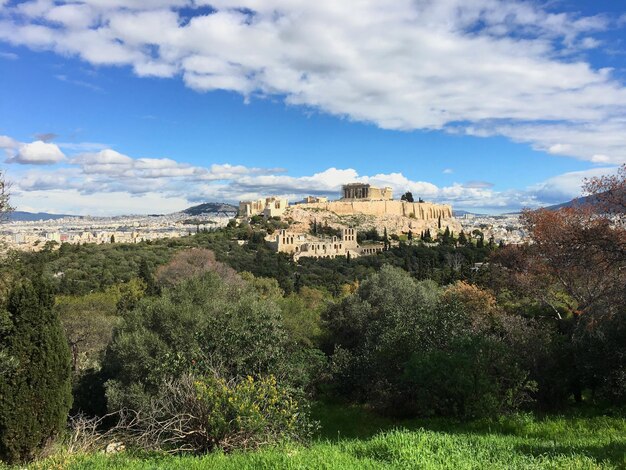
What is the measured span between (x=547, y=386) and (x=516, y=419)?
2.13 metres

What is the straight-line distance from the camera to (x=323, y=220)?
89.6 meters

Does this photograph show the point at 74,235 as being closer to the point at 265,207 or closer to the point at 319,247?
the point at 265,207

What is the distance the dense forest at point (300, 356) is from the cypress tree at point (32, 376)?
20mm

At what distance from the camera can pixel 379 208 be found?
100812 mm

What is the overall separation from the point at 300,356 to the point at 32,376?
22.1 ft

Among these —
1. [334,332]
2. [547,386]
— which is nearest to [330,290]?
[334,332]

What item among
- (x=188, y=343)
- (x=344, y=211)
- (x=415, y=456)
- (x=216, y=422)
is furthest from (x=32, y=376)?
(x=344, y=211)

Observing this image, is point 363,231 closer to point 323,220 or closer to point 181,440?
point 323,220

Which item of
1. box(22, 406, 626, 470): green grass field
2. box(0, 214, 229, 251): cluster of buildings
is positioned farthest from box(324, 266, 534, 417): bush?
box(0, 214, 229, 251): cluster of buildings

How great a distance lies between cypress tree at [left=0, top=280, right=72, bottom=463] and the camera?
316 inches

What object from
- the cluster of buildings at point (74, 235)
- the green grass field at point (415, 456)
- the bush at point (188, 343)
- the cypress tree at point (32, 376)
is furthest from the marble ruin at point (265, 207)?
the green grass field at point (415, 456)

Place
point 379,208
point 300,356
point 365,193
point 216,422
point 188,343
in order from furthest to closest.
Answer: point 365,193 < point 379,208 < point 300,356 < point 188,343 < point 216,422

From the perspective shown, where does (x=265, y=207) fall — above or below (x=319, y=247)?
above

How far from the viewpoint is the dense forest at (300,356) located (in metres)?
6.76
